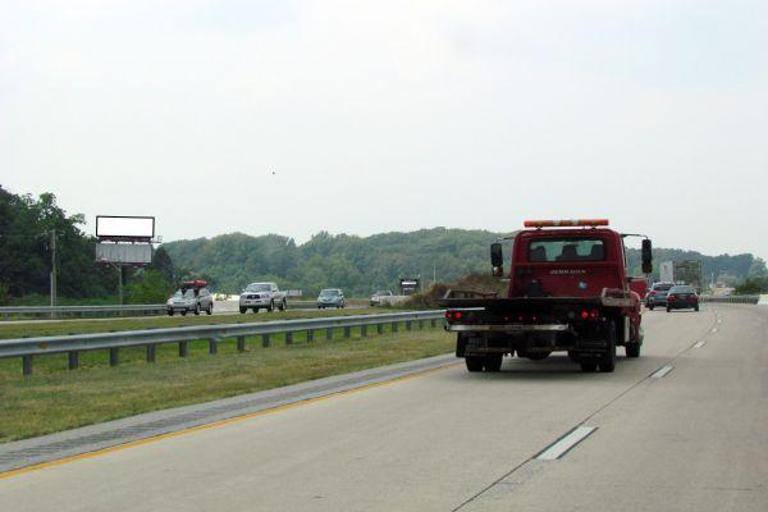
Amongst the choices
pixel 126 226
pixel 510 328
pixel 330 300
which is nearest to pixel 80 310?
pixel 330 300

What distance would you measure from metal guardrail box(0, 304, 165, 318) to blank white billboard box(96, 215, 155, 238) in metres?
33.6

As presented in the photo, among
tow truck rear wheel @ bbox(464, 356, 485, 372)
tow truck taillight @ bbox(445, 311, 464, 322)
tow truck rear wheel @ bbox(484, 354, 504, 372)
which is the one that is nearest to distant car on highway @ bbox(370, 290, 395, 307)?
tow truck rear wheel @ bbox(484, 354, 504, 372)

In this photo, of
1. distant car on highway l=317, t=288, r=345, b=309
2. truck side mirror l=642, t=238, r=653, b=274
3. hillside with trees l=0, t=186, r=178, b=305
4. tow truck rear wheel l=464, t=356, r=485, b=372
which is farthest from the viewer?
hillside with trees l=0, t=186, r=178, b=305

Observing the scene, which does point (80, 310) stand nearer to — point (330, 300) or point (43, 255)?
point (330, 300)

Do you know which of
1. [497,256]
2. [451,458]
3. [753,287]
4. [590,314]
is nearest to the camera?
[451,458]

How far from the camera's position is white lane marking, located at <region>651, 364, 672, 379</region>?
17625mm

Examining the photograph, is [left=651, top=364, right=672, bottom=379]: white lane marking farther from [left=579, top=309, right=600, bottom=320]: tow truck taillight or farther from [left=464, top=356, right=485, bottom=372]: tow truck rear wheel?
[left=464, top=356, right=485, bottom=372]: tow truck rear wheel

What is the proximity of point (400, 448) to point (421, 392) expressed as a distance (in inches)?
209

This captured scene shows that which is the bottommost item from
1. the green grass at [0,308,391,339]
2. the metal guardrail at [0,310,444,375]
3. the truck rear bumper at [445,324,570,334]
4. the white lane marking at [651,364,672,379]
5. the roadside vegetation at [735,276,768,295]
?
the white lane marking at [651,364,672,379]

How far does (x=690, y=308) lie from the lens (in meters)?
61.3

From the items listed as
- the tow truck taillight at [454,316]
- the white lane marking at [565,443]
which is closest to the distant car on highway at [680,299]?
the tow truck taillight at [454,316]

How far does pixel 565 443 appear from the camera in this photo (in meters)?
10.2

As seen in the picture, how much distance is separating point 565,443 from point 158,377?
998 centimetres

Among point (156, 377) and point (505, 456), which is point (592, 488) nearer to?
point (505, 456)
